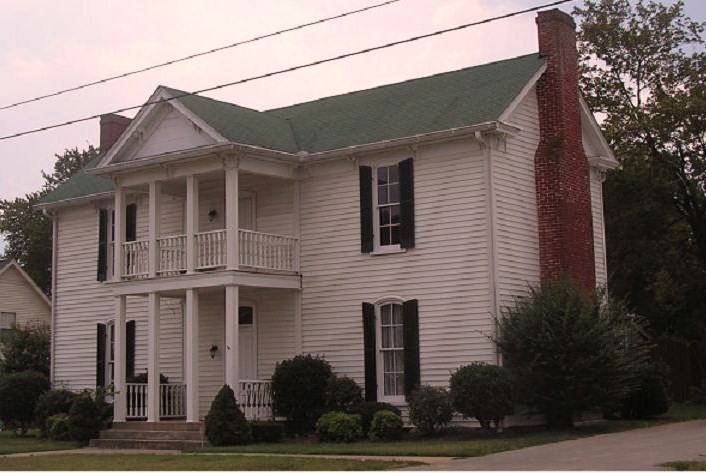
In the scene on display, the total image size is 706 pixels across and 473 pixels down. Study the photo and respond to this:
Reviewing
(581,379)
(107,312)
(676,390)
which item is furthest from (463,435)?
(676,390)

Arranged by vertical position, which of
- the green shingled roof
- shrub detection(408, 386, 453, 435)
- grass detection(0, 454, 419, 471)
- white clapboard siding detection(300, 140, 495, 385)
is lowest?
grass detection(0, 454, 419, 471)

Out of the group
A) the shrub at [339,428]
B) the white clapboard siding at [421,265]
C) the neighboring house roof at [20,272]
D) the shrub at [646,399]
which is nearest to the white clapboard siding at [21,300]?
the neighboring house roof at [20,272]

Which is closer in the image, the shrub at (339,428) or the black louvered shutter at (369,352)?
the shrub at (339,428)

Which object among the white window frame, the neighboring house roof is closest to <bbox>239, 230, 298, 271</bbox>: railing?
the white window frame

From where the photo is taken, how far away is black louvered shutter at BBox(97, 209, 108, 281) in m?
30.5

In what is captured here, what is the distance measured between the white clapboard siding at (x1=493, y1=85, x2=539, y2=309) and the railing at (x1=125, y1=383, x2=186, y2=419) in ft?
30.4

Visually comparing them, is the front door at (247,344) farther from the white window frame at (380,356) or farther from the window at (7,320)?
the window at (7,320)

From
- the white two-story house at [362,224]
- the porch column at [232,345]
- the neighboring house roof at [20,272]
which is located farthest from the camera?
the neighboring house roof at [20,272]

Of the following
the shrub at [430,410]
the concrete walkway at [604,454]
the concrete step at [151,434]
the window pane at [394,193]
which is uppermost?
the window pane at [394,193]

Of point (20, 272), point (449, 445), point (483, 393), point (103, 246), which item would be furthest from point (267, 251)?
point (20, 272)

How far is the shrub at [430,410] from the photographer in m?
22.3

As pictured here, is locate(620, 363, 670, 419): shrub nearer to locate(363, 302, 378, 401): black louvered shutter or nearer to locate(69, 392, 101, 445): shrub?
locate(363, 302, 378, 401): black louvered shutter

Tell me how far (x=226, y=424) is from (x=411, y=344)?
4.47 meters

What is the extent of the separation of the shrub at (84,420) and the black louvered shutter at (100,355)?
12.2 feet
